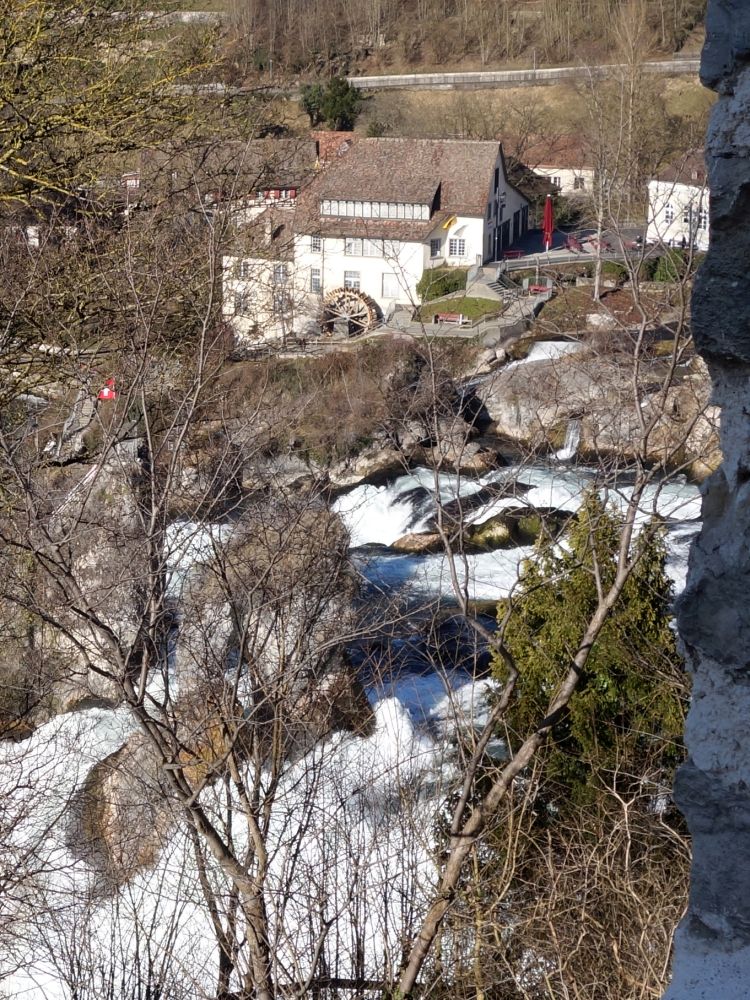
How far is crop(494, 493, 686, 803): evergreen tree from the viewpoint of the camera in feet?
→ 24.8

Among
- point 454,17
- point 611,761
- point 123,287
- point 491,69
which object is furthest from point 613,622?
point 454,17

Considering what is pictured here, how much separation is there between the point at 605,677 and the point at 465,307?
761 inches

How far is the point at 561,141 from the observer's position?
3928 cm

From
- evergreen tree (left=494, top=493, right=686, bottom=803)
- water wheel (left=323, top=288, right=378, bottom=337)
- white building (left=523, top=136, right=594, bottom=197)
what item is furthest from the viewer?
white building (left=523, top=136, right=594, bottom=197)

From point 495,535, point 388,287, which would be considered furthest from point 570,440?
point 388,287

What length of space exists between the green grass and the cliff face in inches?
902

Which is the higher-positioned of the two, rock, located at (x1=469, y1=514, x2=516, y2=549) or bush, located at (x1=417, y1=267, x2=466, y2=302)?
rock, located at (x1=469, y1=514, x2=516, y2=549)

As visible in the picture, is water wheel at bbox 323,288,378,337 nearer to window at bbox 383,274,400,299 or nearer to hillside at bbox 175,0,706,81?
window at bbox 383,274,400,299

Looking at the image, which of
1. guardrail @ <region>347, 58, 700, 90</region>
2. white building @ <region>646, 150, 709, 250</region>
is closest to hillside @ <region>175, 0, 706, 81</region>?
guardrail @ <region>347, 58, 700, 90</region>

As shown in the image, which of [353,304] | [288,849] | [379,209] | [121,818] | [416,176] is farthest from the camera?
[416,176]

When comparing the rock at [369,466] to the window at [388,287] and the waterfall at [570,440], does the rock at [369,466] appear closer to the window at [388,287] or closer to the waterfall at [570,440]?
the waterfall at [570,440]

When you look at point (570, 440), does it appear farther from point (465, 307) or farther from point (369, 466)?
point (465, 307)

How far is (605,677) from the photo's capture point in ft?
25.8

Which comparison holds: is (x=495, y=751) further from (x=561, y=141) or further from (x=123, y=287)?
(x=561, y=141)
